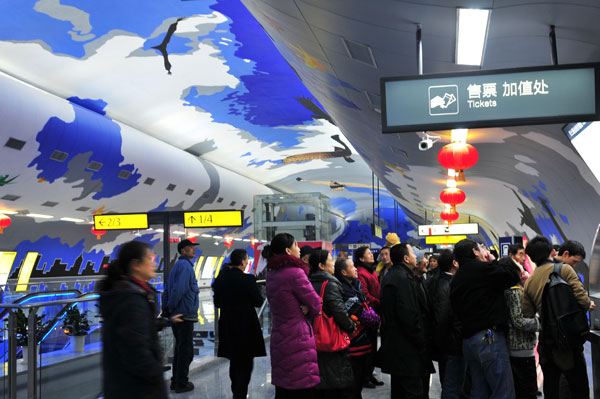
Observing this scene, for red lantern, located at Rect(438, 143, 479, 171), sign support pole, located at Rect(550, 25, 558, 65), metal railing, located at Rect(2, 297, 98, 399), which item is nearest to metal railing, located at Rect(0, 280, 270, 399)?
metal railing, located at Rect(2, 297, 98, 399)

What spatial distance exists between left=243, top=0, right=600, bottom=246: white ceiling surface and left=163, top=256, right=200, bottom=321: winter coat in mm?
3223

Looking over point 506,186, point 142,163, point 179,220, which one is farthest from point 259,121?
point 179,220

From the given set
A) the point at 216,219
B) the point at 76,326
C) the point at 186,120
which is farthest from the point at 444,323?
the point at 186,120

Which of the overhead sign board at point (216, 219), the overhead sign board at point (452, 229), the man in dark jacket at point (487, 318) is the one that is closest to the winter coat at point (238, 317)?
the man in dark jacket at point (487, 318)

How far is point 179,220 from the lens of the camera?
12.0 m

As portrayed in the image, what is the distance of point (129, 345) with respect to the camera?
3.18 m

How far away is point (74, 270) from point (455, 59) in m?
24.5

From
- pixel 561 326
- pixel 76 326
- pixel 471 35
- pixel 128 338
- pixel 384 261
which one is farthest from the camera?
pixel 384 261

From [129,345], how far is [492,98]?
3.52m

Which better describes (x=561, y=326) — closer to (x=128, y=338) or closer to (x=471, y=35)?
(x=471, y=35)

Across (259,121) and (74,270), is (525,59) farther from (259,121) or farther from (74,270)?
(74,270)

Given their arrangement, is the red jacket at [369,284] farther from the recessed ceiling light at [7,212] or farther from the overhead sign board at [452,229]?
the recessed ceiling light at [7,212]

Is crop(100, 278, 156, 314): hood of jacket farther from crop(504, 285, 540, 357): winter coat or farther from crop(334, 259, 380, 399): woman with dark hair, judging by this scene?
crop(504, 285, 540, 357): winter coat

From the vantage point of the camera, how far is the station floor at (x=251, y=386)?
6969 millimetres
